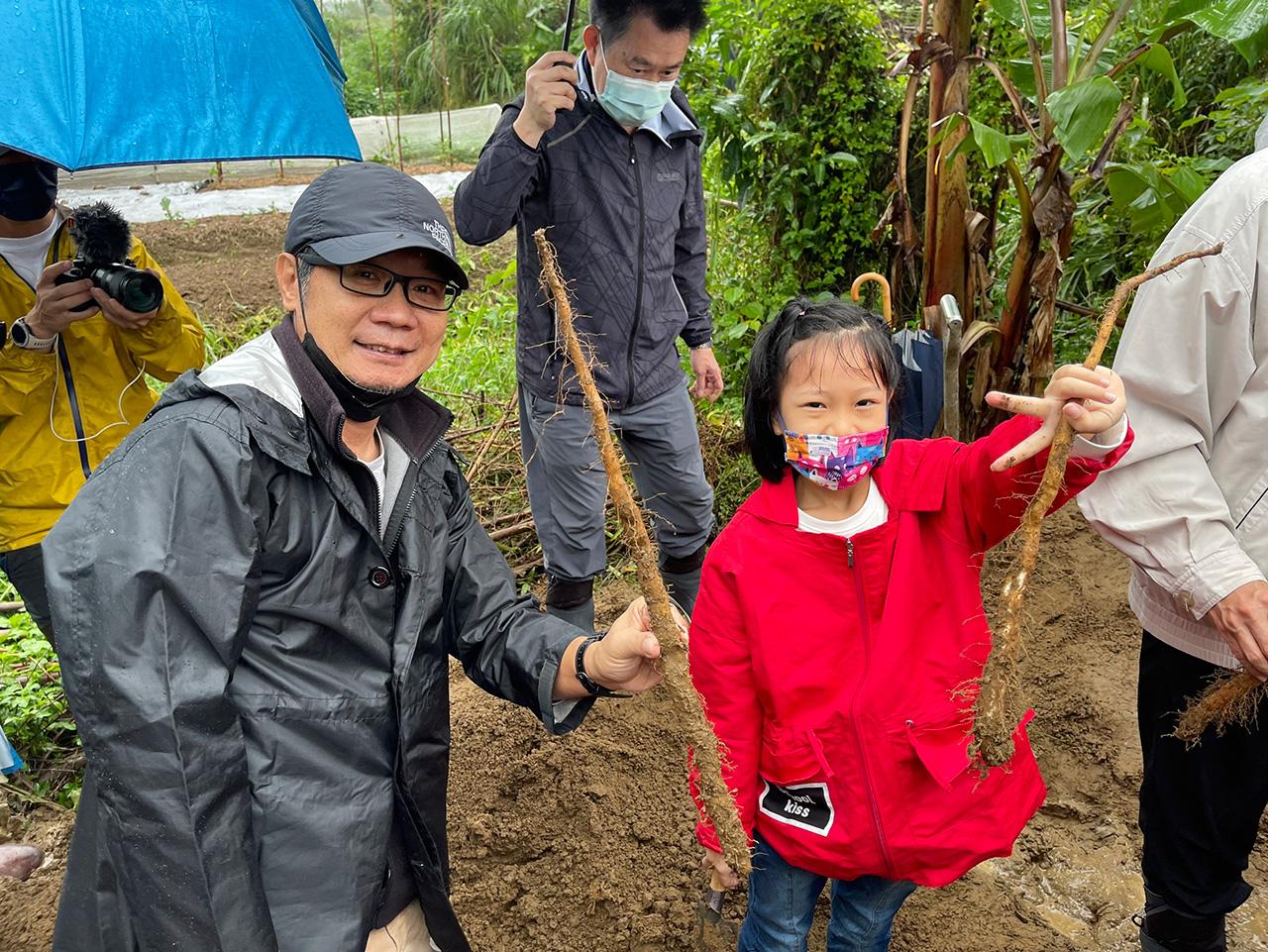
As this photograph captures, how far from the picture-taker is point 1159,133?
207 inches

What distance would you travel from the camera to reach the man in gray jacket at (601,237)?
98.7 inches

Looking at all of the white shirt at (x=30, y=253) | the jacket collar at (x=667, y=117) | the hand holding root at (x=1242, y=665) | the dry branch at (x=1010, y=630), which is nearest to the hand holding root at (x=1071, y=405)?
Result: the dry branch at (x=1010, y=630)

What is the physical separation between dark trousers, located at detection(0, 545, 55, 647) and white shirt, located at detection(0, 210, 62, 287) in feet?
2.26

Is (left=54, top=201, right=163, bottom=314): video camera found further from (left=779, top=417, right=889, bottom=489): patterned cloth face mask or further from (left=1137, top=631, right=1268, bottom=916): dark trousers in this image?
(left=1137, top=631, right=1268, bottom=916): dark trousers

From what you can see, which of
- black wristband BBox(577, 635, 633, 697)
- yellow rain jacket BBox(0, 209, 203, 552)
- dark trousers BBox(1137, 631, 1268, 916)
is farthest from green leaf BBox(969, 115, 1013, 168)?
yellow rain jacket BBox(0, 209, 203, 552)

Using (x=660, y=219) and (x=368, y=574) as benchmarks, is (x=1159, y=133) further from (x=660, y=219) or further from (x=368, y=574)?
(x=368, y=574)

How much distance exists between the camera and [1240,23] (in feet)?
7.90

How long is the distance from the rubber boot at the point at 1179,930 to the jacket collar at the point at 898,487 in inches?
39.6

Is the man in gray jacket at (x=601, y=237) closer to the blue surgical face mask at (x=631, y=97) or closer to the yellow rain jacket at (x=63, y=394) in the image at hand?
the blue surgical face mask at (x=631, y=97)

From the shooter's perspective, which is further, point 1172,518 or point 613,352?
point 613,352

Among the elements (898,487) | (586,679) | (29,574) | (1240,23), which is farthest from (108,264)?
(1240,23)

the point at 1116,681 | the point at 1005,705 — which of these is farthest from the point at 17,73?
the point at 1116,681

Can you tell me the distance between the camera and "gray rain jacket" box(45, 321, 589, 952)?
125 centimetres

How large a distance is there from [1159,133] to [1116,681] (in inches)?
141
